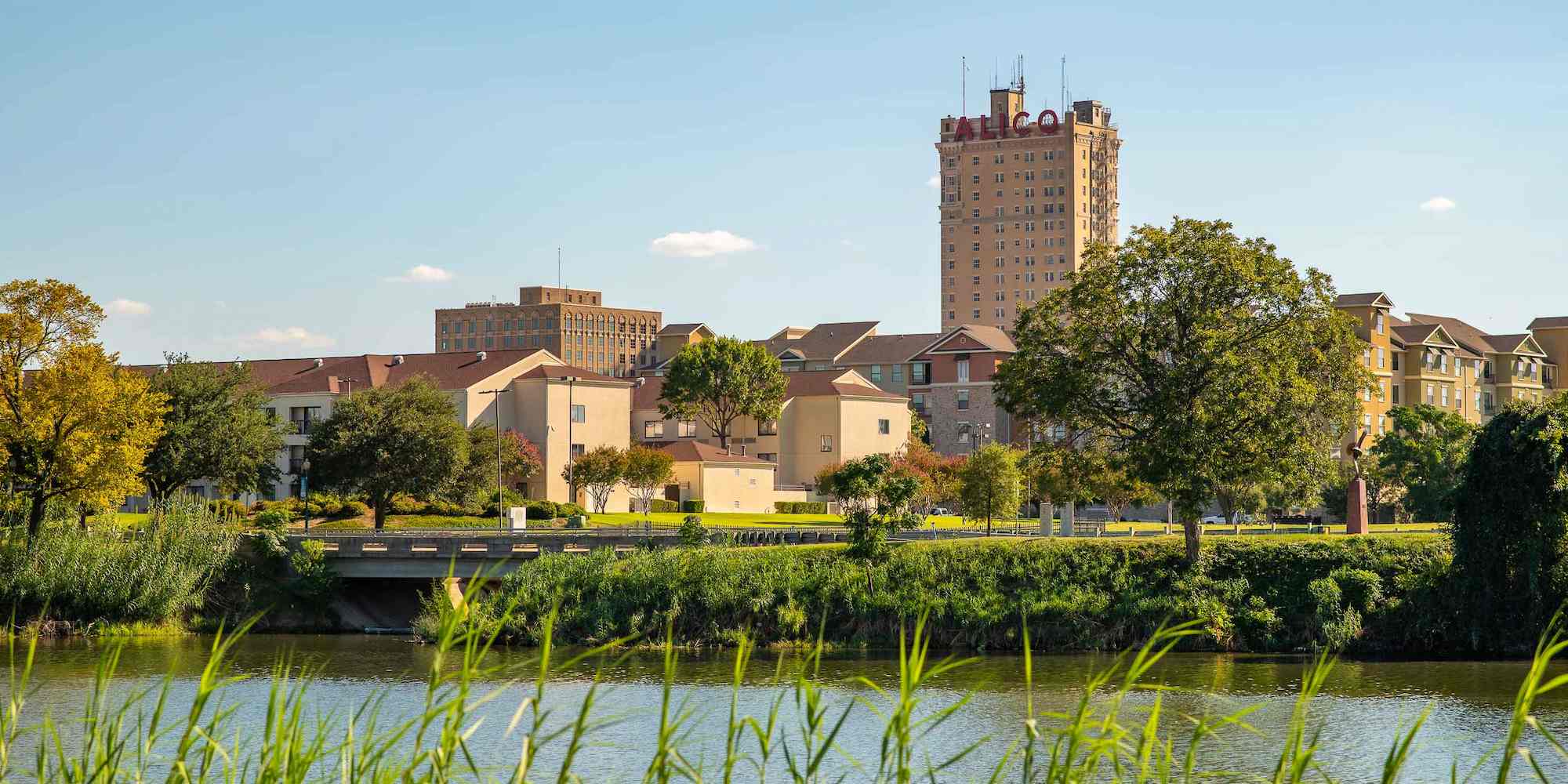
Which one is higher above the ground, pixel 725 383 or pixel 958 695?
pixel 725 383

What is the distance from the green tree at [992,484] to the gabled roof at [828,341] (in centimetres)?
7077

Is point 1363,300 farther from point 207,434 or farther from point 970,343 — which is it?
point 207,434

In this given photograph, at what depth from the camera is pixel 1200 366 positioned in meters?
46.4

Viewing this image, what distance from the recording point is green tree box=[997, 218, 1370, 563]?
46469mm

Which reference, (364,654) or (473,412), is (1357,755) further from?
(473,412)

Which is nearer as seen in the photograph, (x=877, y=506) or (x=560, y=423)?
(x=877, y=506)

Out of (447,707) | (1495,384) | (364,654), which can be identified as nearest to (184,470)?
(364,654)

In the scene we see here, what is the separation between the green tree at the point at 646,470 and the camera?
95438mm

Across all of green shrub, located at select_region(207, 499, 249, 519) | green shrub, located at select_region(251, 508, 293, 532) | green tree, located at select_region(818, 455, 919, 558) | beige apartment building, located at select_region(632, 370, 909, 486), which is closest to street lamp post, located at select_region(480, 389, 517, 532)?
green shrub, located at select_region(207, 499, 249, 519)

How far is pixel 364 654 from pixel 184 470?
101 feet

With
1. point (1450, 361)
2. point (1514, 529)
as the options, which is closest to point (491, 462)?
point (1514, 529)

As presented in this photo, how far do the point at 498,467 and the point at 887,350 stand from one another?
59.2 metres

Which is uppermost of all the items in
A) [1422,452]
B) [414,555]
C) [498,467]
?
[1422,452]

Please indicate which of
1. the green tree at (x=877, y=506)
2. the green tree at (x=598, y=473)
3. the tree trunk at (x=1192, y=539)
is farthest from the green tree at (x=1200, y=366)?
the green tree at (x=598, y=473)
